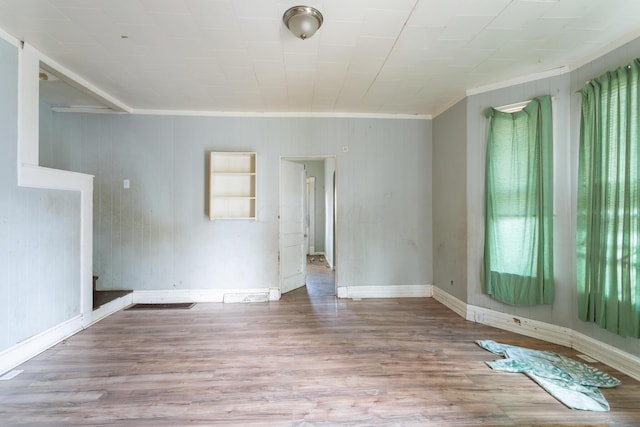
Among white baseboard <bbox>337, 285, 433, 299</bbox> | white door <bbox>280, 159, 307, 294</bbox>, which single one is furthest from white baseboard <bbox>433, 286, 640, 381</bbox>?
white door <bbox>280, 159, 307, 294</bbox>

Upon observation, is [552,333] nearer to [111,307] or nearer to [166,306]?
Answer: [166,306]

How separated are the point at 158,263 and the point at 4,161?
200cm

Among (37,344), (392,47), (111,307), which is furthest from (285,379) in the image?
(392,47)

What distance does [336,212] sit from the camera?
13.4 ft

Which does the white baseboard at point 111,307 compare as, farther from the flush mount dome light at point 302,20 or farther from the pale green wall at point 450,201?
the pale green wall at point 450,201

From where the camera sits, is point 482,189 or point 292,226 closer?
point 482,189

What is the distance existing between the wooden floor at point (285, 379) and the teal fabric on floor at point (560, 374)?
0.21 ft

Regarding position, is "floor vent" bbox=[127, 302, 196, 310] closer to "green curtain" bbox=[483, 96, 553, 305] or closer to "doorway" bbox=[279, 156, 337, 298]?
"doorway" bbox=[279, 156, 337, 298]

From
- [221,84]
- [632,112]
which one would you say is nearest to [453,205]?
[632,112]

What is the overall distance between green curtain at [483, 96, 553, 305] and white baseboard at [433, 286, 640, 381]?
0.74ft

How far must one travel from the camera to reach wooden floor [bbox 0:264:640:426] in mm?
1684

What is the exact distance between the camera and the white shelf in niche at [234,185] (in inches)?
150

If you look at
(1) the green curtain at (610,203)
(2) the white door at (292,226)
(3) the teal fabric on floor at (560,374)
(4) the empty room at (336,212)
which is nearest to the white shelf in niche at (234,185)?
(4) the empty room at (336,212)

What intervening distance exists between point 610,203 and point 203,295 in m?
4.44
